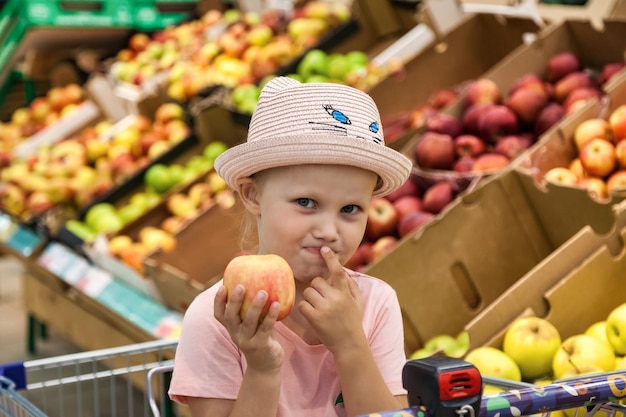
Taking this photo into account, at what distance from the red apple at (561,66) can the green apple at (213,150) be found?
148 cm

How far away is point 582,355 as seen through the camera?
6.65ft

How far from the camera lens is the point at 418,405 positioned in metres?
0.97

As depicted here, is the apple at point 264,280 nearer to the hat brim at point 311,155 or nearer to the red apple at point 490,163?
the hat brim at point 311,155

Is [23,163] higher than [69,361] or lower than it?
lower

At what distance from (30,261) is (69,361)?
2483 millimetres

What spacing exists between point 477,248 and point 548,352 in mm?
513

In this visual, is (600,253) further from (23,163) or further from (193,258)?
(23,163)

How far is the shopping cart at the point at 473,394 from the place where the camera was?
0.94 metres

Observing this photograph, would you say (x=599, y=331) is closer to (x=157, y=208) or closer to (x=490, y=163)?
(x=490, y=163)

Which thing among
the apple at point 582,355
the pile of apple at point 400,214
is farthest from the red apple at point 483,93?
the apple at point 582,355

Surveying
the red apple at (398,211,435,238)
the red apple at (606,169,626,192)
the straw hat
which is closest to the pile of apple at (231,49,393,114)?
the red apple at (398,211,435,238)

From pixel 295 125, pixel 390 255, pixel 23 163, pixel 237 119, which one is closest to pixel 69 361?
pixel 295 125

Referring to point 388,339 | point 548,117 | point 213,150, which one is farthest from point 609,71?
point 388,339

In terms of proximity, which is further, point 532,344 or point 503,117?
point 503,117
